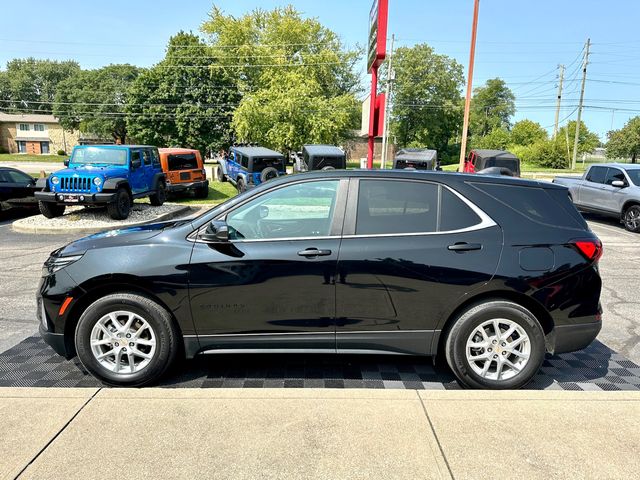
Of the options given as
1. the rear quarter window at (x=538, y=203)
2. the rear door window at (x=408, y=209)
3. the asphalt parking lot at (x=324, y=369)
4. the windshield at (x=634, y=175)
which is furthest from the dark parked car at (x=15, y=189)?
the windshield at (x=634, y=175)

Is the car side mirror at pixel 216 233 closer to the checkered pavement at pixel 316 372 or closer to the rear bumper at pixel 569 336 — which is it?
the checkered pavement at pixel 316 372

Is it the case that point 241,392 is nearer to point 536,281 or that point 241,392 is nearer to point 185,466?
point 185,466

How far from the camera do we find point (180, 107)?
4256 cm

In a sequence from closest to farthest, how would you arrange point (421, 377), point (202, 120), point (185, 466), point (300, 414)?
point (185, 466) < point (300, 414) < point (421, 377) < point (202, 120)

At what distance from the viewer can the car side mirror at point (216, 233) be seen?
10.3ft

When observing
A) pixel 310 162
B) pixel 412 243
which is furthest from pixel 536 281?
pixel 310 162

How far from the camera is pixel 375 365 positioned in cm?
388

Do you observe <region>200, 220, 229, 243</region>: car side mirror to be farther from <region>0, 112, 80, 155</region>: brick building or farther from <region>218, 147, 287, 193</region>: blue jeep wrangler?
<region>0, 112, 80, 155</region>: brick building

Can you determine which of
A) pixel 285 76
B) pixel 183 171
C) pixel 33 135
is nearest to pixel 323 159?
pixel 183 171

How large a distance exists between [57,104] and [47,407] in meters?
78.1

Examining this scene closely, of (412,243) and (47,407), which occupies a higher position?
(412,243)

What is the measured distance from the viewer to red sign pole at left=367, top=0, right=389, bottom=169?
11406 millimetres

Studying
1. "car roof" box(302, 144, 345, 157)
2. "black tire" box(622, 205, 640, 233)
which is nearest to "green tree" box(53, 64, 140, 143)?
"car roof" box(302, 144, 345, 157)

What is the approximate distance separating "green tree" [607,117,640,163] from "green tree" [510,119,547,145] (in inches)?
500
